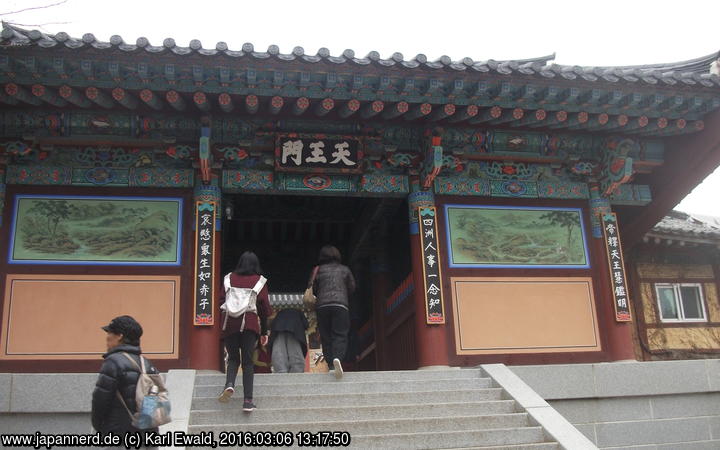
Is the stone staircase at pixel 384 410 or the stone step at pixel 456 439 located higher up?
the stone staircase at pixel 384 410

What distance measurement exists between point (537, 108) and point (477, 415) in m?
4.10

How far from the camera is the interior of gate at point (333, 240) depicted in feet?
42.1

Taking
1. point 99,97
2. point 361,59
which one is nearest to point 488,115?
point 361,59

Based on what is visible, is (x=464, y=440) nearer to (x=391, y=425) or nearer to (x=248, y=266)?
(x=391, y=425)

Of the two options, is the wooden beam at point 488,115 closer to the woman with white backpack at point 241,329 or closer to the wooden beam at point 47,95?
the woman with white backpack at point 241,329

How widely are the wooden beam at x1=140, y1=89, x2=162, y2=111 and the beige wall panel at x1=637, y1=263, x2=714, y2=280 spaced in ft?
28.5

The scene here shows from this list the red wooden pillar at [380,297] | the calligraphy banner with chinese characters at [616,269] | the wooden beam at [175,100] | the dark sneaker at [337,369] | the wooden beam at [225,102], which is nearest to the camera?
the dark sneaker at [337,369]

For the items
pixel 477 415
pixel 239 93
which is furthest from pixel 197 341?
pixel 477 415

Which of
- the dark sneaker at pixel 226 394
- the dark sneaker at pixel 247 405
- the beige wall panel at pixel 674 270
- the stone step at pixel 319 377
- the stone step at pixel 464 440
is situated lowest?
the stone step at pixel 464 440

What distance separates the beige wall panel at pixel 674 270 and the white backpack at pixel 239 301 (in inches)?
323

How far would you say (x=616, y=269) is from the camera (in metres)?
10.0

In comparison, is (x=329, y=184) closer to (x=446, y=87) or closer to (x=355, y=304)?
(x=446, y=87)

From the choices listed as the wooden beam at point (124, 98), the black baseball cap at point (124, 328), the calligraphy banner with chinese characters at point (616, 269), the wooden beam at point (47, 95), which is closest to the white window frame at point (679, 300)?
the calligraphy banner with chinese characters at point (616, 269)

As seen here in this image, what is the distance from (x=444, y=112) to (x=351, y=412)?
4.05 meters
